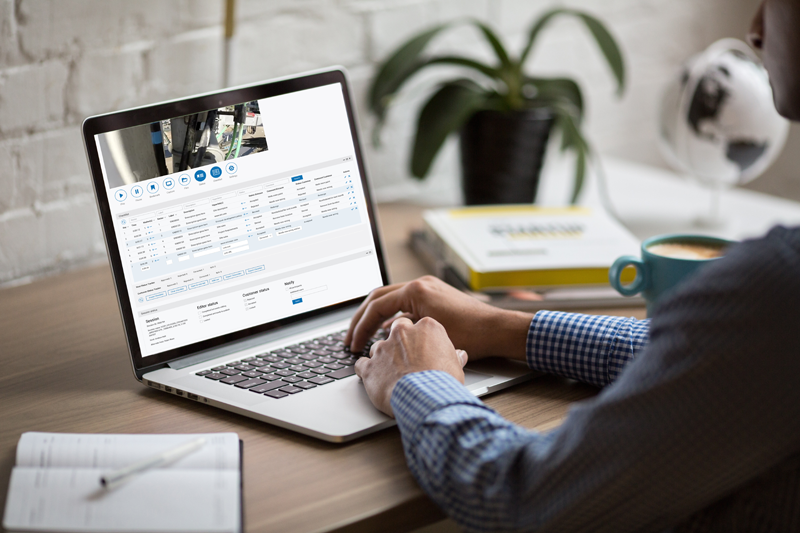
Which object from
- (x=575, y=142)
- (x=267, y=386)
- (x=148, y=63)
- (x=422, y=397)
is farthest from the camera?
(x=575, y=142)

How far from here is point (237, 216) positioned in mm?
840

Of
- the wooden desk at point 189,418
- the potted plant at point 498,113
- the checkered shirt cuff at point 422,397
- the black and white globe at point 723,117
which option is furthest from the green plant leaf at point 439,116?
the checkered shirt cuff at point 422,397

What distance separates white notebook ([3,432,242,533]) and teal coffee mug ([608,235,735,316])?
51cm

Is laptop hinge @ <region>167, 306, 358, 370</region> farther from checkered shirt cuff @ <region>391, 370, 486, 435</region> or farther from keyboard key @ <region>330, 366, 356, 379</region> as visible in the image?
checkered shirt cuff @ <region>391, 370, 486, 435</region>

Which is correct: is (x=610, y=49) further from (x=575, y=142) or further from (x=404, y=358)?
(x=404, y=358)

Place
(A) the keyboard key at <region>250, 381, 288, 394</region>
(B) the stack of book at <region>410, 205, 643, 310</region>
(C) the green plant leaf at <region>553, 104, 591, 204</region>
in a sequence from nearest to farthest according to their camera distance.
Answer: (A) the keyboard key at <region>250, 381, 288, 394</region> → (B) the stack of book at <region>410, 205, 643, 310</region> → (C) the green plant leaf at <region>553, 104, 591, 204</region>

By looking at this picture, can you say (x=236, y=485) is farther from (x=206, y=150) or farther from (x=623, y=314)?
(x=623, y=314)

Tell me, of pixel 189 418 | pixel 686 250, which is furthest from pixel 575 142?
pixel 189 418

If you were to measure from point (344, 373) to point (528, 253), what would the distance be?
379 millimetres

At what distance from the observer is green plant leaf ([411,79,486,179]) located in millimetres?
1288

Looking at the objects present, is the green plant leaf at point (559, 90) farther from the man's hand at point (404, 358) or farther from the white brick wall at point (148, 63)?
the man's hand at point (404, 358)

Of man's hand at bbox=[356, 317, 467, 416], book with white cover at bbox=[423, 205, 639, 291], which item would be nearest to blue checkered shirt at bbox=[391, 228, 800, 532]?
man's hand at bbox=[356, 317, 467, 416]

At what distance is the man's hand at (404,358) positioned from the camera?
716 mm

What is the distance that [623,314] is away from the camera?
0.98 meters
